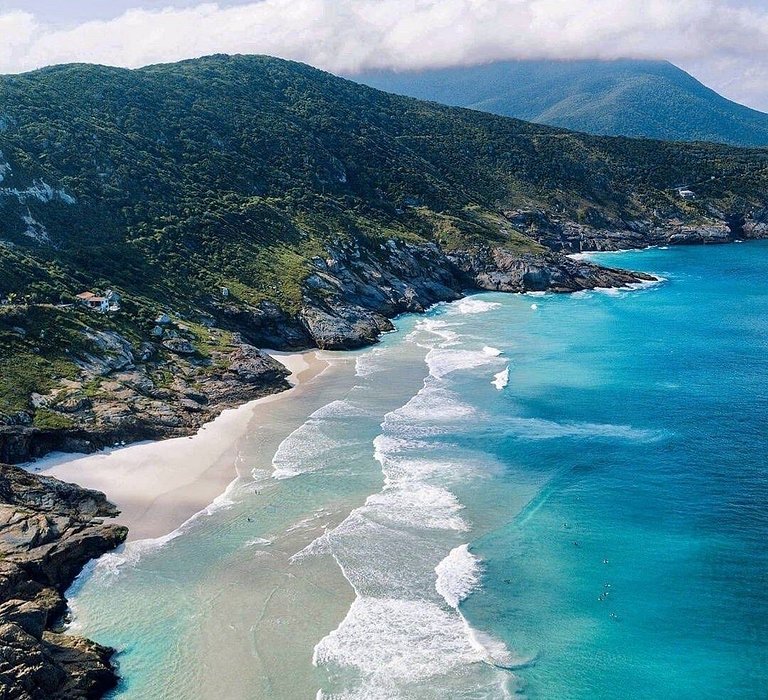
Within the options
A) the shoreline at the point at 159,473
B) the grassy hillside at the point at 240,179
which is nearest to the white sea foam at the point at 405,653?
the shoreline at the point at 159,473

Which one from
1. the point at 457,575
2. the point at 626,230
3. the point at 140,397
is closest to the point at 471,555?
the point at 457,575

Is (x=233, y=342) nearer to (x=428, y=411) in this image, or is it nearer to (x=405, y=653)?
(x=428, y=411)

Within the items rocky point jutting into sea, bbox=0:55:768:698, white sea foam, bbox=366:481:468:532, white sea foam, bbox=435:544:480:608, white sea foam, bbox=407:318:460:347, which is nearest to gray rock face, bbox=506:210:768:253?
rocky point jutting into sea, bbox=0:55:768:698

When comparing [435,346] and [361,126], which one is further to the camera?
[361,126]

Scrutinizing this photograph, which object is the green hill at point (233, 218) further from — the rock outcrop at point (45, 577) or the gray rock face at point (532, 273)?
the rock outcrop at point (45, 577)

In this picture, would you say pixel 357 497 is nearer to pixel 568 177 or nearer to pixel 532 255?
pixel 532 255

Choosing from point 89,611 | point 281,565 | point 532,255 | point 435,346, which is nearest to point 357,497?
point 281,565
